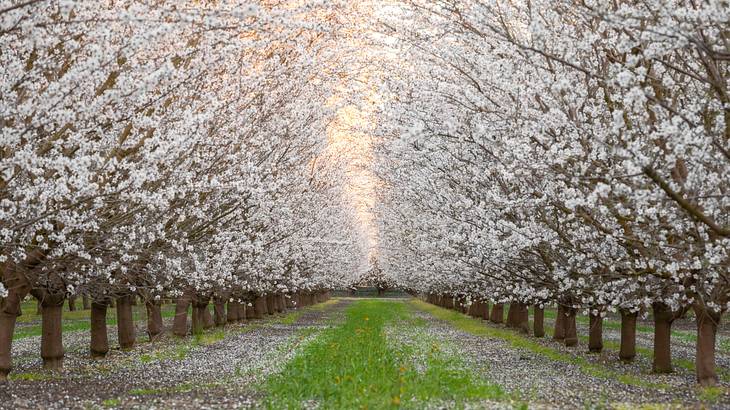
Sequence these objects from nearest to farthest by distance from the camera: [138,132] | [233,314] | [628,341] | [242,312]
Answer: [138,132], [628,341], [233,314], [242,312]

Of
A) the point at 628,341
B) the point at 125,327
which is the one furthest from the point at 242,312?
the point at 628,341

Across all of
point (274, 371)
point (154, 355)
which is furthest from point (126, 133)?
point (154, 355)

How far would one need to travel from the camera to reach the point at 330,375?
50.6 ft

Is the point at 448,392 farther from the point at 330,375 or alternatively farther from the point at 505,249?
Result: the point at 505,249

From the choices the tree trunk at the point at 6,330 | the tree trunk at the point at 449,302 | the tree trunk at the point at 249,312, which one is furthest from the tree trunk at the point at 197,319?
the tree trunk at the point at 449,302

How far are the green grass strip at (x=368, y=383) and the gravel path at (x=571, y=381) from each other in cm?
85

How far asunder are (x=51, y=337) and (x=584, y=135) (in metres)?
13.5

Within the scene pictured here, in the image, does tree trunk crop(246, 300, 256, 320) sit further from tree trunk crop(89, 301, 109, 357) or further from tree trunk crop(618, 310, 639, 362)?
tree trunk crop(618, 310, 639, 362)

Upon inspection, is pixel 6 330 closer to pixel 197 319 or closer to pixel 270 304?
pixel 197 319

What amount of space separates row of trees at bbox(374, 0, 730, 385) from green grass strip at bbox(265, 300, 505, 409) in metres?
2.79

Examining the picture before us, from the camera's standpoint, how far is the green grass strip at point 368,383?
12.2 m

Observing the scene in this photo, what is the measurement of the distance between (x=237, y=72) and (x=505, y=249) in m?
6.91

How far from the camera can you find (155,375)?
1764 centimetres

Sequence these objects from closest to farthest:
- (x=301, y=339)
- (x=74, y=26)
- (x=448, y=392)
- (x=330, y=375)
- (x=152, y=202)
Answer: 1. (x=74, y=26)
2. (x=152, y=202)
3. (x=448, y=392)
4. (x=330, y=375)
5. (x=301, y=339)
